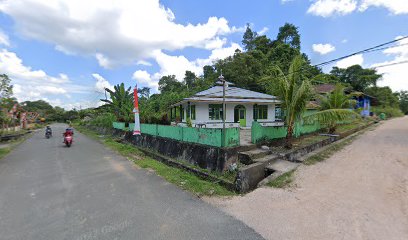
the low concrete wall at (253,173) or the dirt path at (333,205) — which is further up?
the low concrete wall at (253,173)

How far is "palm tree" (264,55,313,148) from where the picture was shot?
8008 mm

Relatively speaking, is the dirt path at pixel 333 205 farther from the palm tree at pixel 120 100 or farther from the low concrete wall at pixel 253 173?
the palm tree at pixel 120 100

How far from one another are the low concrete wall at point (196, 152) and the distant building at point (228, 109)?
519 centimetres

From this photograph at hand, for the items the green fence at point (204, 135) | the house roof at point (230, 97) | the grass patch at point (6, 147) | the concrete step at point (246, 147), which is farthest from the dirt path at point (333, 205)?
the grass patch at point (6, 147)

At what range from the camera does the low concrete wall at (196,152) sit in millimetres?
6662

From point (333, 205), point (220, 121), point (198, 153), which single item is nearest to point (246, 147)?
point (198, 153)

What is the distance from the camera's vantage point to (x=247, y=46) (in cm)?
4238

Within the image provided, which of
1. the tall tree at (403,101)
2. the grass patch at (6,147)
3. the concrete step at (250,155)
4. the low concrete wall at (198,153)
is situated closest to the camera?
the low concrete wall at (198,153)

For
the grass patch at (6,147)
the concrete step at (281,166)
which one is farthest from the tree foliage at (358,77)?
the grass patch at (6,147)

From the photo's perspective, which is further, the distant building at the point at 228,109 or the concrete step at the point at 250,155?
the distant building at the point at 228,109

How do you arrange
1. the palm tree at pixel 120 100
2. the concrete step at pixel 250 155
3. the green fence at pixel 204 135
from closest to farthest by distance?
the concrete step at pixel 250 155, the green fence at pixel 204 135, the palm tree at pixel 120 100

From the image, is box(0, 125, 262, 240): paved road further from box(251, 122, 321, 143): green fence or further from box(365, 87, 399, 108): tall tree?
box(365, 87, 399, 108): tall tree

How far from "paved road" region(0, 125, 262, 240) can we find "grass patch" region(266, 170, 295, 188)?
2082 millimetres

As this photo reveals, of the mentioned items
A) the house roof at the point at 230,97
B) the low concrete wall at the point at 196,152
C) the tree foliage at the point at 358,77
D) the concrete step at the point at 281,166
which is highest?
the tree foliage at the point at 358,77
